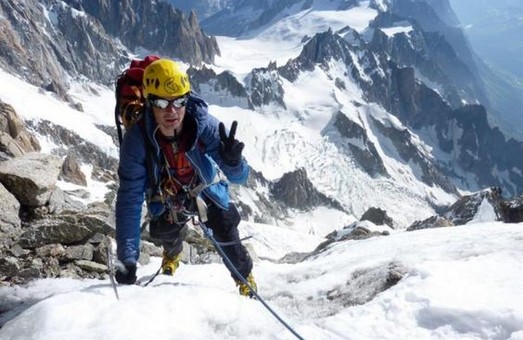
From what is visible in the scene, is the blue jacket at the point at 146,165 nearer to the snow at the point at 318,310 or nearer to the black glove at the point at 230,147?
the black glove at the point at 230,147

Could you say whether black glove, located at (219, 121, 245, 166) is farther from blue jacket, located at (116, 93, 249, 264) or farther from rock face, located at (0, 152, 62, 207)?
rock face, located at (0, 152, 62, 207)

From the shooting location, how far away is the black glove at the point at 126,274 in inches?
270

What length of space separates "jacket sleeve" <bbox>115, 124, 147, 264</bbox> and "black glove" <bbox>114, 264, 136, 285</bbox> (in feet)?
0.26

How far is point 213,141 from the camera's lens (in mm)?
7328

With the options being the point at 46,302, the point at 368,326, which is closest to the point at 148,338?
the point at 46,302

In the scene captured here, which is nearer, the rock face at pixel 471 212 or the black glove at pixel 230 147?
the black glove at pixel 230 147

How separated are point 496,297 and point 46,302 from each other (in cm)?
497

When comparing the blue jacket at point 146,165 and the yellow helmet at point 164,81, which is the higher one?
the yellow helmet at point 164,81

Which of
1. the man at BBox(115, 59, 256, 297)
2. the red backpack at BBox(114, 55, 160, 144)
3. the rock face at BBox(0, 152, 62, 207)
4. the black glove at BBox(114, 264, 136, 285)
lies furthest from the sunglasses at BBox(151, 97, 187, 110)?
the rock face at BBox(0, 152, 62, 207)

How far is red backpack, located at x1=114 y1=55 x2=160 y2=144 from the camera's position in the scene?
25.3 feet

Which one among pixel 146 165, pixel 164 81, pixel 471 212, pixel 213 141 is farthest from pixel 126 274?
pixel 471 212

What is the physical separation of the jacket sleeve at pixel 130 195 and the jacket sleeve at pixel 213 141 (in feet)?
2.84

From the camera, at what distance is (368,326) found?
5875 millimetres

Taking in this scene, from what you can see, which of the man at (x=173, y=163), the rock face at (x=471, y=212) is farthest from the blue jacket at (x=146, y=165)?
the rock face at (x=471, y=212)
